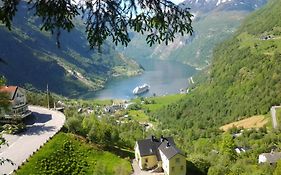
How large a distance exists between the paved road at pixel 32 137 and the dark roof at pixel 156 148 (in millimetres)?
12173

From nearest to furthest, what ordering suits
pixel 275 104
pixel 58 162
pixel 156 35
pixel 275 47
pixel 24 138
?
pixel 156 35
pixel 58 162
pixel 24 138
pixel 275 104
pixel 275 47

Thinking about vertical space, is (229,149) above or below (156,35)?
below

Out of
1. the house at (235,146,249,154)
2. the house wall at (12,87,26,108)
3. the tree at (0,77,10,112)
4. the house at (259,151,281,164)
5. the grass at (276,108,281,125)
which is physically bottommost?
the house at (235,146,249,154)

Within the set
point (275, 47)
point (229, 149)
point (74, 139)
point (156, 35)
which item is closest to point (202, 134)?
point (229, 149)

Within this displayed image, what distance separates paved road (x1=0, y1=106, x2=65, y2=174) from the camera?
50.9 m

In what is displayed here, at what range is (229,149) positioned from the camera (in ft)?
302

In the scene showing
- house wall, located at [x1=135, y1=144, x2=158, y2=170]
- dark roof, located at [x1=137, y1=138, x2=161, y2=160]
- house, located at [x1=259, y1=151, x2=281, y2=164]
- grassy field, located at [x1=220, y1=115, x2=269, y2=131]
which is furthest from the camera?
grassy field, located at [x1=220, y1=115, x2=269, y2=131]

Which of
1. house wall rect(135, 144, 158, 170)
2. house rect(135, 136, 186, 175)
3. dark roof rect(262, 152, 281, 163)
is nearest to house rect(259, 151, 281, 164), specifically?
dark roof rect(262, 152, 281, 163)

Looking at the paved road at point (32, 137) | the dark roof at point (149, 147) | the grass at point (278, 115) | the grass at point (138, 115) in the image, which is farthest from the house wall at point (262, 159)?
the grass at point (138, 115)

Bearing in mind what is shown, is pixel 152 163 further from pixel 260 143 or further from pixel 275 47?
pixel 275 47

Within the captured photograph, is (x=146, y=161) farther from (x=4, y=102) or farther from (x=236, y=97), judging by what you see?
(x=236, y=97)

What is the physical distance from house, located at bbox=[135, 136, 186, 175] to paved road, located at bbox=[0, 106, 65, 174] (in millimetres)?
12311

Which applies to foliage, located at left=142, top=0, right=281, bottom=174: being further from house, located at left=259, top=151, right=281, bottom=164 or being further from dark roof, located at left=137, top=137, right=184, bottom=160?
dark roof, located at left=137, top=137, right=184, bottom=160

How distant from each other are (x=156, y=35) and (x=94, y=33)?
1.57 meters
